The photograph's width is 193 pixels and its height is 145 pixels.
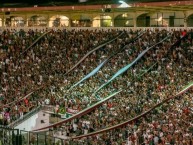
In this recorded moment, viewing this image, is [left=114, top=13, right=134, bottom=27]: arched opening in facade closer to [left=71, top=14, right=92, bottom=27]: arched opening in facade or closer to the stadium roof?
[left=71, top=14, right=92, bottom=27]: arched opening in facade

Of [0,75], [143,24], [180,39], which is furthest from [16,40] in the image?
[180,39]

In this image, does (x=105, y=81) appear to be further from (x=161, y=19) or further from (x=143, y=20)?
(x=143, y=20)

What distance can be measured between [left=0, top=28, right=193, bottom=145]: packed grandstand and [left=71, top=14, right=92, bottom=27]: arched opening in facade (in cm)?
335

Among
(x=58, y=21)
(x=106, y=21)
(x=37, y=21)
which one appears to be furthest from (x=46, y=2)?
(x=106, y=21)

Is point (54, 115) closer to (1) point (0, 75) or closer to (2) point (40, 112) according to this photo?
(2) point (40, 112)

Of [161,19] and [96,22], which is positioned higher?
[161,19]

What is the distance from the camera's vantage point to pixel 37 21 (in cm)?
4753

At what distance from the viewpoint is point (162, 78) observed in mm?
32094

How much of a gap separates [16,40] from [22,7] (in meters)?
4.91

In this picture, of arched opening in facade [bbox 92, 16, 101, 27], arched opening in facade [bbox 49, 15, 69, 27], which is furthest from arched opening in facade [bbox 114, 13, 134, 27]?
arched opening in facade [bbox 49, 15, 69, 27]

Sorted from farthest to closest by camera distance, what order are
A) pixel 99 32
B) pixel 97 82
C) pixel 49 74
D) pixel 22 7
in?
pixel 22 7, pixel 99 32, pixel 49 74, pixel 97 82

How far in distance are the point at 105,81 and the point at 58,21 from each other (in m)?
14.2

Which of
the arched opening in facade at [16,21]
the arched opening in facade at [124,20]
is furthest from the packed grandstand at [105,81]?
the arched opening in facade at [16,21]

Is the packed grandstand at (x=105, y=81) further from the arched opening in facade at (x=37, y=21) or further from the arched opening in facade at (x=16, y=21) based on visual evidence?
the arched opening in facade at (x=16, y=21)
